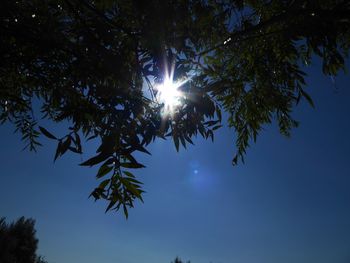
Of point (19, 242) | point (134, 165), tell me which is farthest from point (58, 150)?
point (19, 242)

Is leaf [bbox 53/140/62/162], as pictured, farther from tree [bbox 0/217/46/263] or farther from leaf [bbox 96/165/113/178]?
tree [bbox 0/217/46/263]

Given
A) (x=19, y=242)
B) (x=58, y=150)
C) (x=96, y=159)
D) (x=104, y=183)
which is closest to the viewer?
(x=96, y=159)

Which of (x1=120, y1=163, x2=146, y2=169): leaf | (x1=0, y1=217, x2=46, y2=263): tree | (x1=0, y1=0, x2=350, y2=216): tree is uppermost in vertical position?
(x1=0, y1=217, x2=46, y2=263): tree

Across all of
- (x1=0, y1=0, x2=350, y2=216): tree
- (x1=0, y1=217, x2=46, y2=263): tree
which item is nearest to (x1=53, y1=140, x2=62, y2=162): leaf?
(x1=0, y1=0, x2=350, y2=216): tree

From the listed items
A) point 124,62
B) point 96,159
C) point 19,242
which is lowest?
point 96,159

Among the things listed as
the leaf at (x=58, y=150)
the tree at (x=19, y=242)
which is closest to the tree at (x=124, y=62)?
the leaf at (x=58, y=150)

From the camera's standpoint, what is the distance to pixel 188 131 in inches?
83.4

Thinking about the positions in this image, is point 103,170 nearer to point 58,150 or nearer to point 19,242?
point 58,150

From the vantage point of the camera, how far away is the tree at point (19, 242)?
2335 cm

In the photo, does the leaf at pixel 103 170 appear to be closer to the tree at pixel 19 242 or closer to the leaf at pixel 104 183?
the leaf at pixel 104 183

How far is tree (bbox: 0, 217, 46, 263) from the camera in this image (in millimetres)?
23348

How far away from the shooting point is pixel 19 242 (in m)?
25.5

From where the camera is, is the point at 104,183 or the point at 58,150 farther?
the point at 104,183

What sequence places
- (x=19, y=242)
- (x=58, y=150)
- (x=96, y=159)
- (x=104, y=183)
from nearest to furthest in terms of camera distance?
(x=96, y=159)
(x=58, y=150)
(x=104, y=183)
(x=19, y=242)
